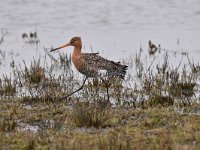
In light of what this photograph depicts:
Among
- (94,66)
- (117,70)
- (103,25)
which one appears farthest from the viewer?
(103,25)

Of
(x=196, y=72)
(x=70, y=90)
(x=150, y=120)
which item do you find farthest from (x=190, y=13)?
(x=150, y=120)

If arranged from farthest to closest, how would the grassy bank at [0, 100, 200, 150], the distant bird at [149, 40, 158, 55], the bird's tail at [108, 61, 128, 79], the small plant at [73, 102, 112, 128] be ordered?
the distant bird at [149, 40, 158, 55]
the bird's tail at [108, 61, 128, 79]
the small plant at [73, 102, 112, 128]
the grassy bank at [0, 100, 200, 150]

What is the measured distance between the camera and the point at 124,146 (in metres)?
7.38

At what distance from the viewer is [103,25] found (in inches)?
858

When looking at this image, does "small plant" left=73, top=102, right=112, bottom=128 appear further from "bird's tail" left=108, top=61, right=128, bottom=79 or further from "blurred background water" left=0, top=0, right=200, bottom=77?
"blurred background water" left=0, top=0, right=200, bottom=77

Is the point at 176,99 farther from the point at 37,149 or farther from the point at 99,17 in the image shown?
the point at 99,17

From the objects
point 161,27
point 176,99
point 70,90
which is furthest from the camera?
point 161,27

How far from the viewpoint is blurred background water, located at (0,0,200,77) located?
17.6 m

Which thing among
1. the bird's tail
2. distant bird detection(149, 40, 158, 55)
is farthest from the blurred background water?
the bird's tail

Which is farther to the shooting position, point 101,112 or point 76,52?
point 76,52

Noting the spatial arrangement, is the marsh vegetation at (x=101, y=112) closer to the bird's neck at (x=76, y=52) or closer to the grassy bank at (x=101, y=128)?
the grassy bank at (x=101, y=128)

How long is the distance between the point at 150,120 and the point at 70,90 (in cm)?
306

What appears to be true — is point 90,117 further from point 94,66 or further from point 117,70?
point 117,70

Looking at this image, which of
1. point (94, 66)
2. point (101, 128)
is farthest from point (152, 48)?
point (101, 128)
